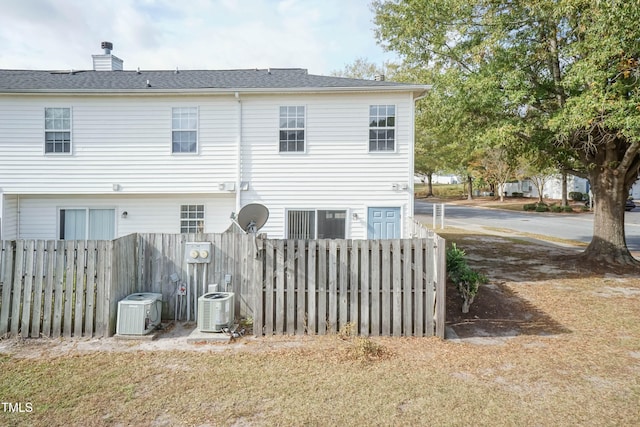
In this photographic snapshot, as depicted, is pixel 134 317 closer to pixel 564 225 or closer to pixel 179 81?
pixel 179 81

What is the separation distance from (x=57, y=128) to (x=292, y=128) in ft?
23.1

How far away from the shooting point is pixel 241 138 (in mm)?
11867

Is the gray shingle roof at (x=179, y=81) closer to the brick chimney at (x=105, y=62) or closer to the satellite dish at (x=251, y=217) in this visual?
the brick chimney at (x=105, y=62)

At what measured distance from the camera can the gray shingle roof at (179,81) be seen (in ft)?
37.5

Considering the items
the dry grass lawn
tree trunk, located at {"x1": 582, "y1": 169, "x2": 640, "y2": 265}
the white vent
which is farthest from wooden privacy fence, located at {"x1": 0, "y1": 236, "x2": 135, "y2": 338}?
tree trunk, located at {"x1": 582, "y1": 169, "x2": 640, "y2": 265}

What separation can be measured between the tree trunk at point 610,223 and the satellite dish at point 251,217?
10.9 metres

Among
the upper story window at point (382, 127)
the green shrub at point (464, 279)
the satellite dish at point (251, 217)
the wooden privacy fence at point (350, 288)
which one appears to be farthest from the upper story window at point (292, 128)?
the wooden privacy fence at point (350, 288)

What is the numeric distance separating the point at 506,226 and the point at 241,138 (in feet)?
64.0

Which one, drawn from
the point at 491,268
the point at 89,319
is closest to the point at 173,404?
the point at 89,319

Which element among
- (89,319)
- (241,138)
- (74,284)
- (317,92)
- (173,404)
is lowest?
(173,404)

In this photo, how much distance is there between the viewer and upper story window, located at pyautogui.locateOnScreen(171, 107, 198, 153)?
39.2 feet

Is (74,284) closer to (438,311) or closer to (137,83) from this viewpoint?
(438,311)

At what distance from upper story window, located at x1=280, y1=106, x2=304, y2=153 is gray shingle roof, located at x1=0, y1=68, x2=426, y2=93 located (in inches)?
27.7

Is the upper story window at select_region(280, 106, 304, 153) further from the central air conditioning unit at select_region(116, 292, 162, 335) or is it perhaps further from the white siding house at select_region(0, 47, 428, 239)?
the central air conditioning unit at select_region(116, 292, 162, 335)
